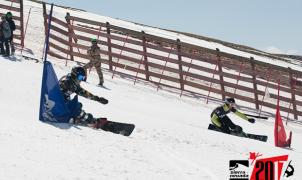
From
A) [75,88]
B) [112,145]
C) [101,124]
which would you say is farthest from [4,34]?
[112,145]

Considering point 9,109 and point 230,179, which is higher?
point 9,109

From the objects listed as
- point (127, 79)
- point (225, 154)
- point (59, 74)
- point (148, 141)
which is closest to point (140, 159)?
point (148, 141)

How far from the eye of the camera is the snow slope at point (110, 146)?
6543 mm

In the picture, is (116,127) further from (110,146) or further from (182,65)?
(182,65)

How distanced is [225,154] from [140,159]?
238 cm

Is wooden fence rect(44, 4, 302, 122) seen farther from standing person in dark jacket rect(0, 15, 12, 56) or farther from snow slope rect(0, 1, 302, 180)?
snow slope rect(0, 1, 302, 180)

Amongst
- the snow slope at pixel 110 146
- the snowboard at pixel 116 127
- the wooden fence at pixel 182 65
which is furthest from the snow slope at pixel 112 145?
the wooden fence at pixel 182 65

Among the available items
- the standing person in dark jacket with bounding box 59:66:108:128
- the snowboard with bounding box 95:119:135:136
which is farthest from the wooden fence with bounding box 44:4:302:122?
the standing person in dark jacket with bounding box 59:66:108:128

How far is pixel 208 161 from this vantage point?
28.2 feet

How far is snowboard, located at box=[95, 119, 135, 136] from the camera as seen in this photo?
32.2 ft

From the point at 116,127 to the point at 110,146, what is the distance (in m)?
1.73

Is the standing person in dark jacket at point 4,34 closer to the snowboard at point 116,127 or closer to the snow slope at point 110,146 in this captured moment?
the snow slope at point 110,146

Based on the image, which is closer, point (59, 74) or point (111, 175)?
point (111, 175)

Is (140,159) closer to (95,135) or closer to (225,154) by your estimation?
(95,135)
